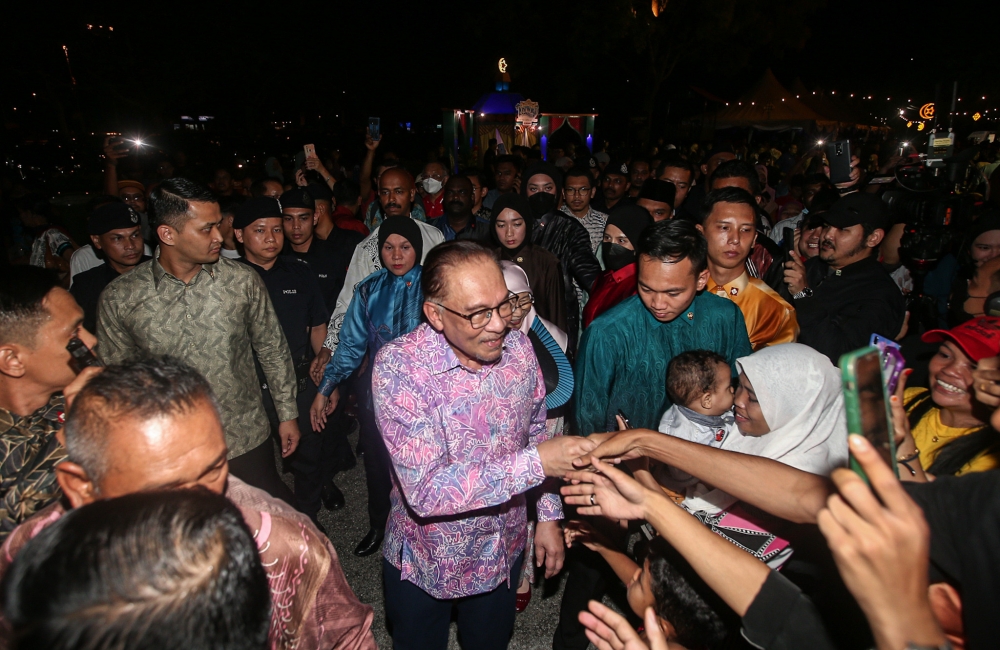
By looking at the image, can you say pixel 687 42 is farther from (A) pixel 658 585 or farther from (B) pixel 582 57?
(A) pixel 658 585

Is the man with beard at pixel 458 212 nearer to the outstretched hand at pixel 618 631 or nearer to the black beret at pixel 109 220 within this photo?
the black beret at pixel 109 220

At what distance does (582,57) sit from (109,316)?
27.1 metres

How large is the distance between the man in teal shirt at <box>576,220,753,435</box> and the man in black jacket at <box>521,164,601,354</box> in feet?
4.34

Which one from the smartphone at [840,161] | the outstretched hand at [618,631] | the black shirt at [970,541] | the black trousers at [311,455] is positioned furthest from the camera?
the smartphone at [840,161]

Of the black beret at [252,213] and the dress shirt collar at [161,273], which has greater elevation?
the black beret at [252,213]

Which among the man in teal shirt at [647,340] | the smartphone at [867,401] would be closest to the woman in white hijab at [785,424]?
the man in teal shirt at [647,340]

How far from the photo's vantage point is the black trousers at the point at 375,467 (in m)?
3.46

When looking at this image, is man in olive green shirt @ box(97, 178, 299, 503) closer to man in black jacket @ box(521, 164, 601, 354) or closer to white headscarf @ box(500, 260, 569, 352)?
white headscarf @ box(500, 260, 569, 352)

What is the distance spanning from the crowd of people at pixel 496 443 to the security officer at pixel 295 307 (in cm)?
2

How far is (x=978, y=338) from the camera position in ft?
7.49

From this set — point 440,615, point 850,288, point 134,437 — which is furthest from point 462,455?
point 850,288

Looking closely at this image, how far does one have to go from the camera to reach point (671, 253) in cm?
285

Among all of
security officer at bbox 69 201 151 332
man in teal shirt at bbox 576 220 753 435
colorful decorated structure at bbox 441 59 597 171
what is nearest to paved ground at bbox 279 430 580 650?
man in teal shirt at bbox 576 220 753 435

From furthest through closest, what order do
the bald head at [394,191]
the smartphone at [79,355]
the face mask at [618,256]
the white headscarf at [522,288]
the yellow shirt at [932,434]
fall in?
the bald head at [394,191]
the face mask at [618,256]
the white headscarf at [522,288]
the yellow shirt at [932,434]
the smartphone at [79,355]
